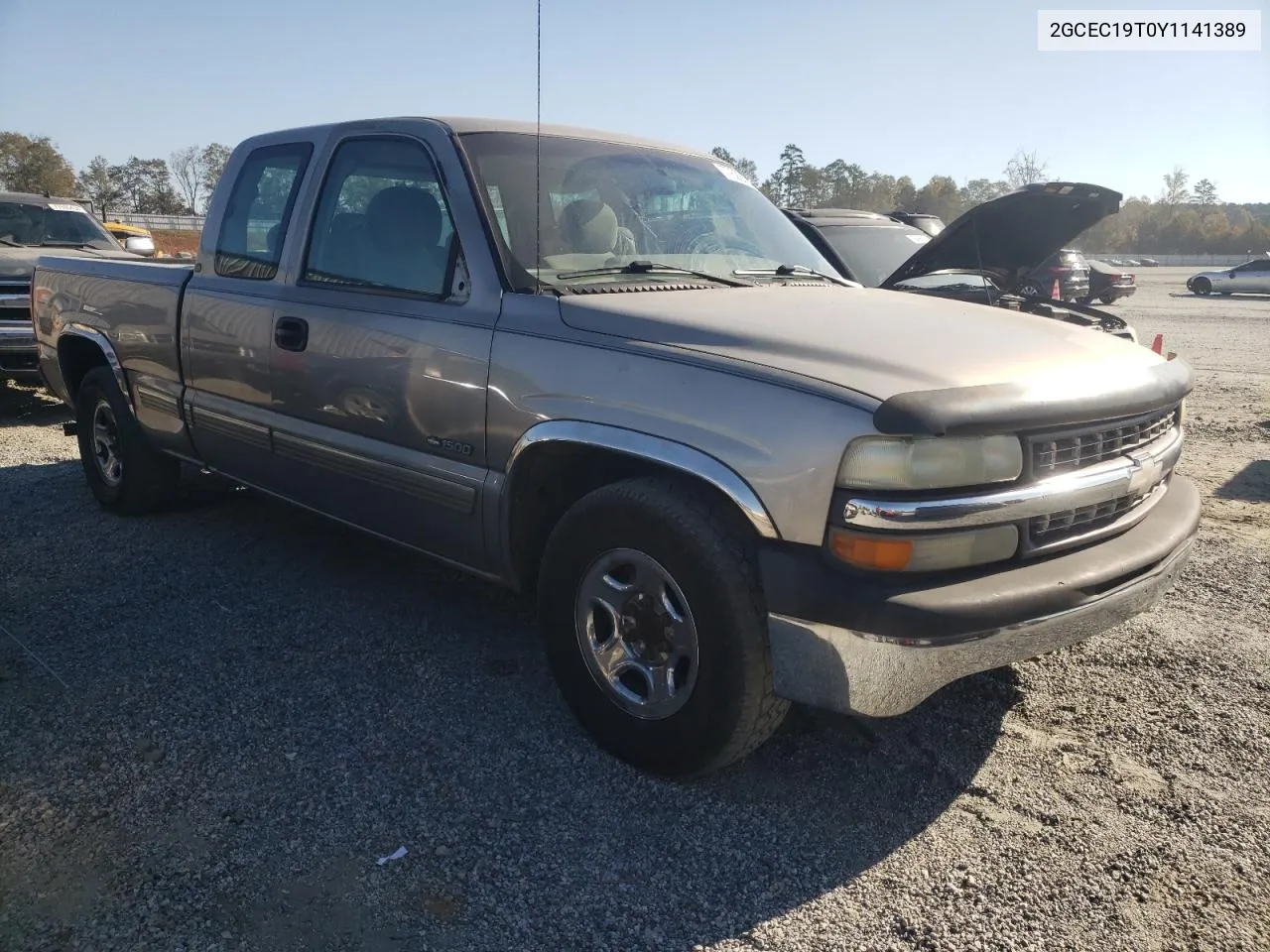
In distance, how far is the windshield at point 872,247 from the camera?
7477mm

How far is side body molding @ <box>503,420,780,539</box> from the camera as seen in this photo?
2.42 metres

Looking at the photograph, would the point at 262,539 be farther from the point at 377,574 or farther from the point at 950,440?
the point at 950,440

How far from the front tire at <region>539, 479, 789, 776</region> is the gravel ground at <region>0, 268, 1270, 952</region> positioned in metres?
0.19

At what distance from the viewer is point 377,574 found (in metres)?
4.54

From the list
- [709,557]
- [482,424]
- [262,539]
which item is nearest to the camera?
[709,557]

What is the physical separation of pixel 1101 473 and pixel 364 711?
2421 millimetres

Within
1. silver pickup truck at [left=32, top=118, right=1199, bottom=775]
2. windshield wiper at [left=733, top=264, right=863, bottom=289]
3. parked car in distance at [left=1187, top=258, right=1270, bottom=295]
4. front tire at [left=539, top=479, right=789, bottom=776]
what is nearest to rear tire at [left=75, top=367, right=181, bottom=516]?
silver pickup truck at [left=32, top=118, right=1199, bottom=775]

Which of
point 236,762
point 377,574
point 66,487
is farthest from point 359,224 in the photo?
point 66,487

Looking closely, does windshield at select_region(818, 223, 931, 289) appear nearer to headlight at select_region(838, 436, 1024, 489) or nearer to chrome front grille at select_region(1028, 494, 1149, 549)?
chrome front grille at select_region(1028, 494, 1149, 549)

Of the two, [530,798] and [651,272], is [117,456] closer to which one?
[651,272]

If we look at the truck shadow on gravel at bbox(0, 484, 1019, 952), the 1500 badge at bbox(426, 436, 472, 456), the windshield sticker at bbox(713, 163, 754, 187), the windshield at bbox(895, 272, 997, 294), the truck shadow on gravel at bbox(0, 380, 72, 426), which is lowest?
the truck shadow on gravel at bbox(0, 484, 1019, 952)

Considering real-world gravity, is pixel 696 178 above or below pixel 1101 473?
above

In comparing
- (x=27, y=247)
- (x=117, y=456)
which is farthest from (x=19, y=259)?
(x=117, y=456)

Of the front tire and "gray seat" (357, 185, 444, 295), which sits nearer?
the front tire
